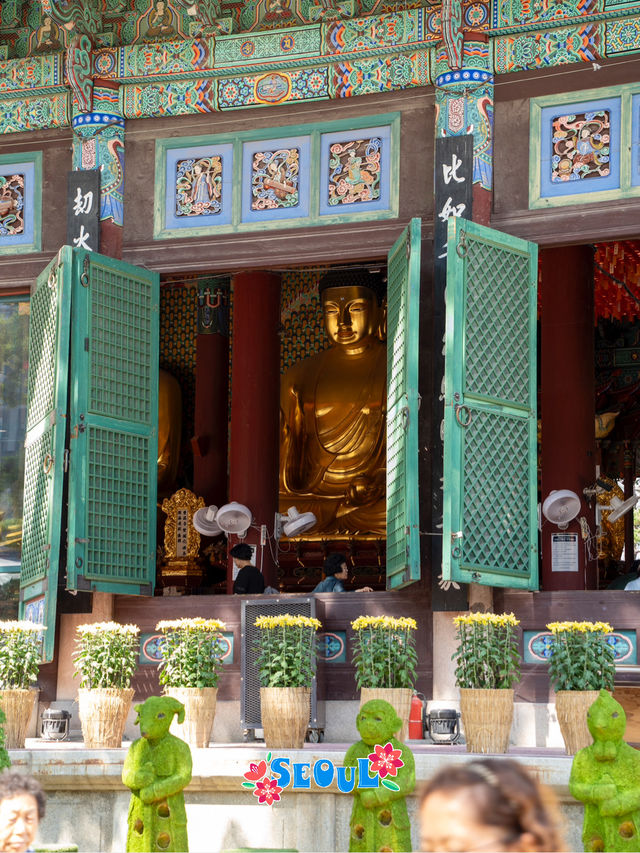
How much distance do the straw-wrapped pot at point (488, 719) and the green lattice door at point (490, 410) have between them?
1.06 meters

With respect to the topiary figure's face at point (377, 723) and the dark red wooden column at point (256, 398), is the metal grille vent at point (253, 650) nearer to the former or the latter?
the topiary figure's face at point (377, 723)

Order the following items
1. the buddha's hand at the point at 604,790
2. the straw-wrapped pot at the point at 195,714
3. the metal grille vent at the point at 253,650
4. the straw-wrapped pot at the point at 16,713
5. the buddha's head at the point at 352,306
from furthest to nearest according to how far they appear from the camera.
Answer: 1. the buddha's head at the point at 352,306
2. the metal grille vent at the point at 253,650
3. the straw-wrapped pot at the point at 16,713
4. the straw-wrapped pot at the point at 195,714
5. the buddha's hand at the point at 604,790

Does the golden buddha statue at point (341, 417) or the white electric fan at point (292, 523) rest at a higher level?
the golden buddha statue at point (341, 417)

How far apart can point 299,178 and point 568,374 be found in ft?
9.63

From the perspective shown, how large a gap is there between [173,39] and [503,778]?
832 centimetres

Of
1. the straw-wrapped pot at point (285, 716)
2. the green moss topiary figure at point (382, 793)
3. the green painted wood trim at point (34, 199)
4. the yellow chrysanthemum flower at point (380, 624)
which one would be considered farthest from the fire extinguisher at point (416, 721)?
the green painted wood trim at point (34, 199)

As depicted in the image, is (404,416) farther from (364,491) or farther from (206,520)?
(364,491)

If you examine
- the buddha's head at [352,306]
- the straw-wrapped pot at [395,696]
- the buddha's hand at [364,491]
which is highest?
the buddha's head at [352,306]

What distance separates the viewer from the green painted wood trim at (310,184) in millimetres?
9844

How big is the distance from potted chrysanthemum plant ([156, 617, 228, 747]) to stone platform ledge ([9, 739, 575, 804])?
1.11ft

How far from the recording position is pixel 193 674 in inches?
324

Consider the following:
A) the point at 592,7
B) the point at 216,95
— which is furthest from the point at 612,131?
the point at 216,95

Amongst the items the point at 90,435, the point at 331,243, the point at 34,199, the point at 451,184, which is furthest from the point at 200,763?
the point at 34,199

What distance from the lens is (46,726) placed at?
9086 mm
